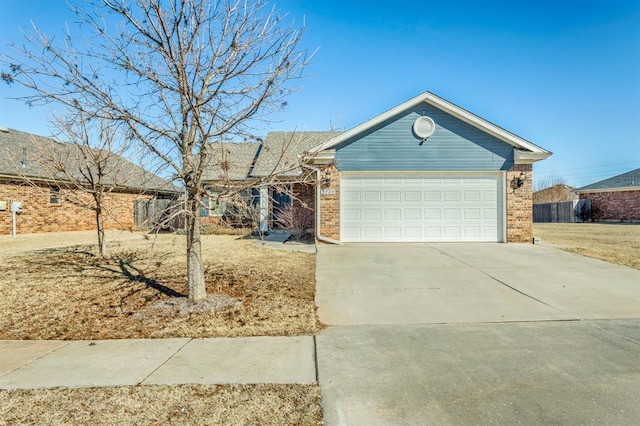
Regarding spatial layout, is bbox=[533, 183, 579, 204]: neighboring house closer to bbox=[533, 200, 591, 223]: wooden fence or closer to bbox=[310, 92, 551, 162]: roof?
bbox=[533, 200, 591, 223]: wooden fence

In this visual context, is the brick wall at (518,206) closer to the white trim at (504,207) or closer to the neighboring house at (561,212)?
the white trim at (504,207)

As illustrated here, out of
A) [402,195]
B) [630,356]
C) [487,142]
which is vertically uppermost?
[487,142]

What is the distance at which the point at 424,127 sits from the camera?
12383mm

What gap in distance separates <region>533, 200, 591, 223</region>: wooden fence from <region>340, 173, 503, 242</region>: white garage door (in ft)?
68.6

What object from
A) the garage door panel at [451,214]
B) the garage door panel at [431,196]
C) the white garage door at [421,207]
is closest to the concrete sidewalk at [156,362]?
the white garage door at [421,207]

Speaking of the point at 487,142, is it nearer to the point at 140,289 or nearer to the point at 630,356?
the point at 630,356

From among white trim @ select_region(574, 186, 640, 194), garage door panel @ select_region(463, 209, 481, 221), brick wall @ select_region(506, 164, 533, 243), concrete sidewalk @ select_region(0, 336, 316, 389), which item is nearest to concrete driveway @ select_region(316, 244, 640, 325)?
concrete sidewalk @ select_region(0, 336, 316, 389)

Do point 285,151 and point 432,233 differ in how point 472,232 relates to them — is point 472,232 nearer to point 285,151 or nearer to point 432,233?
Answer: point 432,233

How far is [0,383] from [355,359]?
3.10 meters

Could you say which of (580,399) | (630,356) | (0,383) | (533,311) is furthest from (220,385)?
(533,311)

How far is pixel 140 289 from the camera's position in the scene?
21.1ft

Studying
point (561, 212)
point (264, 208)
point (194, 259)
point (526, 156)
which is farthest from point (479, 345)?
point (561, 212)

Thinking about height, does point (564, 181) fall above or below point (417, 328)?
above

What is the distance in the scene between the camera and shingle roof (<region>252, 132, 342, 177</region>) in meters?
5.18
